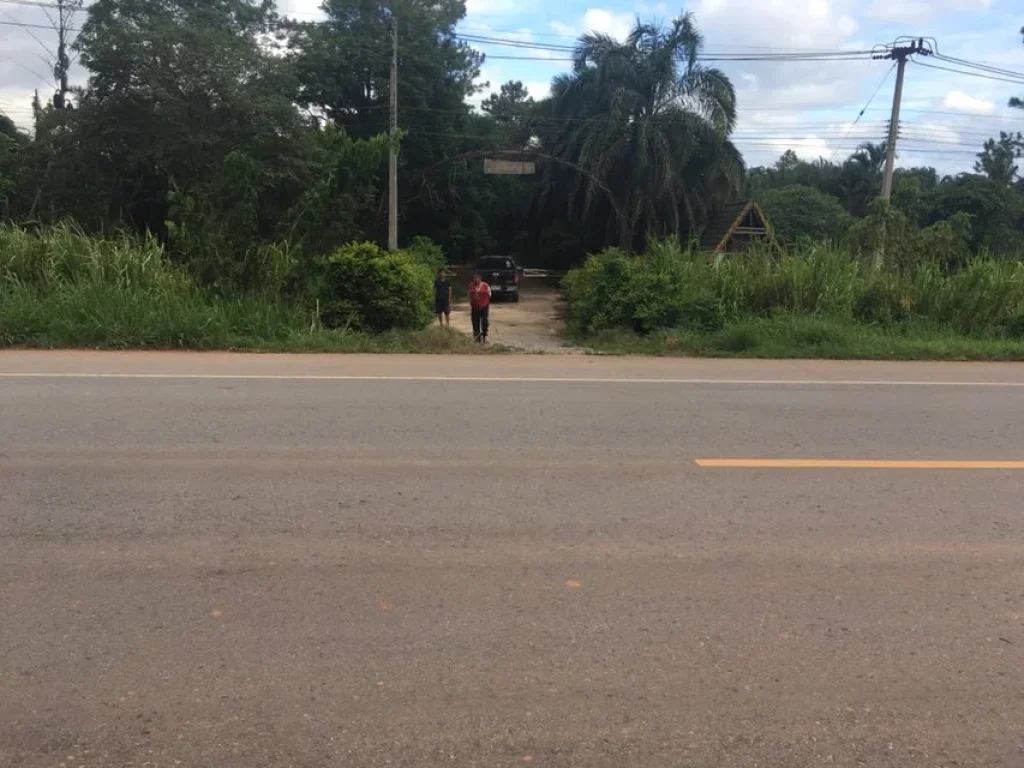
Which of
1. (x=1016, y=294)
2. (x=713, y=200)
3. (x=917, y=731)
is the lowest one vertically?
(x=917, y=731)

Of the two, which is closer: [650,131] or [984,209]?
[650,131]

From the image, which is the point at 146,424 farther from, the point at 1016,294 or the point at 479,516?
the point at 1016,294

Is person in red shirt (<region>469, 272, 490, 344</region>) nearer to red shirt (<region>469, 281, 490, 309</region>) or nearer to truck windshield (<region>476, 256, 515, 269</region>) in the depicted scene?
red shirt (<region>469, 281, 490, 309</region>)

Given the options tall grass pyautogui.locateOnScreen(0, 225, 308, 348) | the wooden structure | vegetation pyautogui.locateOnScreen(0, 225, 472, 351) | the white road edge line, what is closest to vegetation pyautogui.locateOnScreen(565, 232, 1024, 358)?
vegetation pyautogui.locateOnScreen(0, 225, 472, 351)

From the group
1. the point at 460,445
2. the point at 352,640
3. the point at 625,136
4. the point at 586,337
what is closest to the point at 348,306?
the point at 586,337

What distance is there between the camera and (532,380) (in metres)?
10.6

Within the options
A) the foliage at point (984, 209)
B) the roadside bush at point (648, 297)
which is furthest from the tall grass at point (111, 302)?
the foliage at point (984, 209)

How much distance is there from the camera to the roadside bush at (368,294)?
16.1m

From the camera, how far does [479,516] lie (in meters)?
5.00

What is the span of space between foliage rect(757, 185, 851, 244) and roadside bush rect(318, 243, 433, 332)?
1386 inches

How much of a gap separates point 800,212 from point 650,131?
58.5 feet

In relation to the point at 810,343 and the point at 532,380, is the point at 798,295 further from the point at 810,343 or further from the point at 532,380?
the point at 532,380

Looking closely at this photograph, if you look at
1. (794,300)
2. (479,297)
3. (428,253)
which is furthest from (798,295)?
(428,253)

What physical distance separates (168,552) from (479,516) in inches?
67.5
